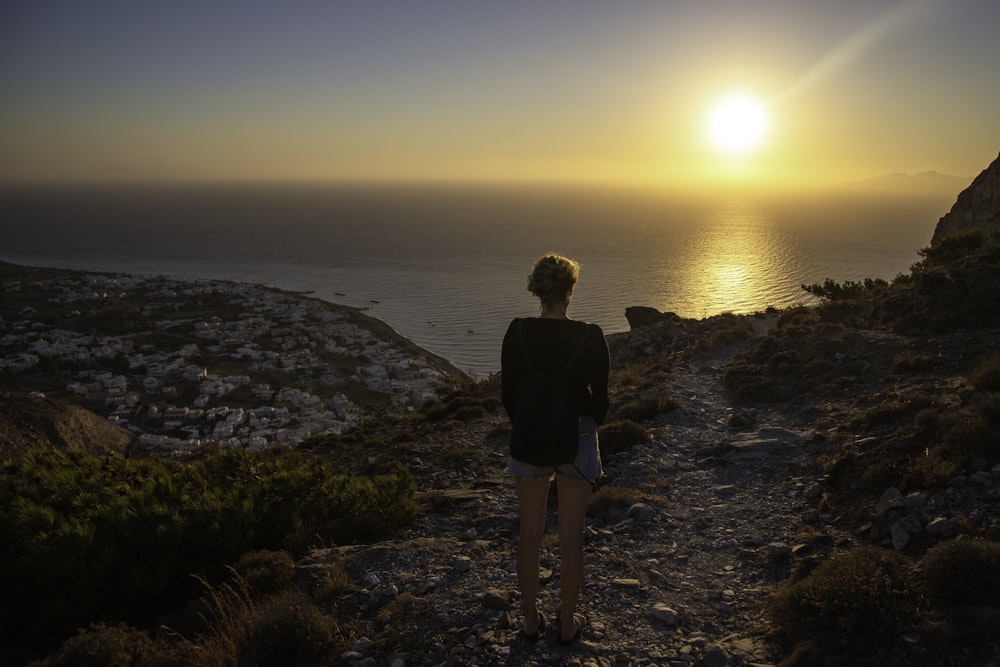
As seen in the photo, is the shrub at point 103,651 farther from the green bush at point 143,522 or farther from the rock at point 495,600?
the rock at point 495,600

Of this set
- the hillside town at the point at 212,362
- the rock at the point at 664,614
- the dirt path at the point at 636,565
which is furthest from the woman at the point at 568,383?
the hillside town at the point at 212,362

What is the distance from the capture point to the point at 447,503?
8.27 meters

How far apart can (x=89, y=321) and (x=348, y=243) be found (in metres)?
76.5

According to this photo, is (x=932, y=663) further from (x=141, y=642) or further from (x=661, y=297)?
(x=661, y=297)

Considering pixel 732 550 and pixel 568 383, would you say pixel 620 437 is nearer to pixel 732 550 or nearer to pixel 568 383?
pixel 732 550

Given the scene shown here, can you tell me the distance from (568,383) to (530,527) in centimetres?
106

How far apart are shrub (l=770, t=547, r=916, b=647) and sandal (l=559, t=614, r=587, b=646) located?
1.45m

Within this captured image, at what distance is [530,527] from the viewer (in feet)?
12.9

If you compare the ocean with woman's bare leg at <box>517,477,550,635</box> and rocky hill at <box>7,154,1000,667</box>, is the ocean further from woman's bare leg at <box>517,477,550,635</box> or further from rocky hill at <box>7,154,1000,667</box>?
woman's bare leg at <box>517,477,550,635</box>

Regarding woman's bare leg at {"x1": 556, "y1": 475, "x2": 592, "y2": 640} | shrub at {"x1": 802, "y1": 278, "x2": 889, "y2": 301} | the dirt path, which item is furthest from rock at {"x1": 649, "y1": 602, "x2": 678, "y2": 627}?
shrub at {"x1": 802, "y1": 278, "x2": 889, "y2": 301}

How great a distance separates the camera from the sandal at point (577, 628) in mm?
4227

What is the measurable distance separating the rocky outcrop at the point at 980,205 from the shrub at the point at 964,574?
3064 cm

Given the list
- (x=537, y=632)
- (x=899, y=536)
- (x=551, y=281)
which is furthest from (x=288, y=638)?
(x=899, y=536)

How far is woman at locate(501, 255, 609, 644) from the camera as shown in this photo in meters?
3.69
